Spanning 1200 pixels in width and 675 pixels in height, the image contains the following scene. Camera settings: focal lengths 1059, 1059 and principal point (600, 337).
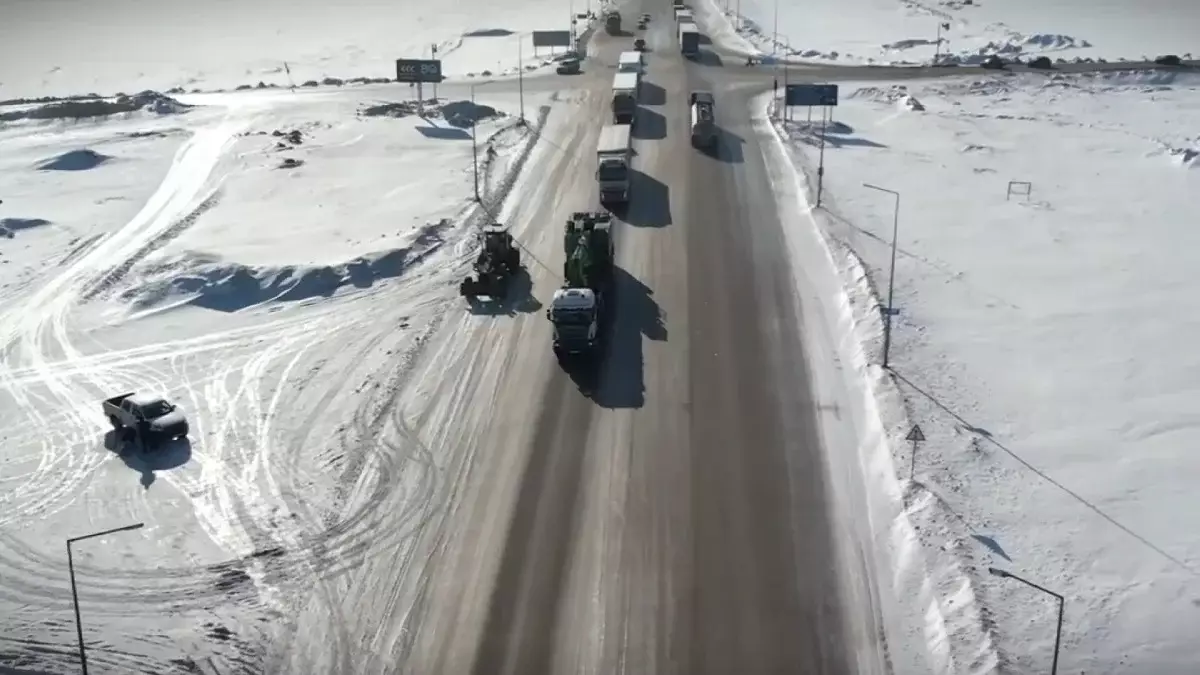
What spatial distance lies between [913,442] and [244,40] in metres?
108

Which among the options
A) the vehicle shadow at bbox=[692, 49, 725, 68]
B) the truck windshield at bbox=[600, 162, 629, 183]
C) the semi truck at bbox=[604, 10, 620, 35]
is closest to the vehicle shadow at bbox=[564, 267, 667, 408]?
the truck windshield at bbox=[600, 162, 629, 183]

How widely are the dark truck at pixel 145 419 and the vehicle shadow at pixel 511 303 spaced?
12876 mm

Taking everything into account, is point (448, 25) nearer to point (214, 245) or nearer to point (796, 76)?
point (796, 76)

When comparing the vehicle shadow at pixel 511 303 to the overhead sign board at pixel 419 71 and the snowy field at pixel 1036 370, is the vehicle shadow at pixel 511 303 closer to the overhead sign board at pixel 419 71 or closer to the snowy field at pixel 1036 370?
the snowy field at pixel 1036 370

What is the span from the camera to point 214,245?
50.2 m

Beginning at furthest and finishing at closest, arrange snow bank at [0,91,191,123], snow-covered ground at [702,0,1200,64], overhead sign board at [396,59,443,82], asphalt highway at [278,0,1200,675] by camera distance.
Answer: snow-covered ground at [702,0,1200,64] → overhead sign board at [396,59,443,82] → snow bank at [0,91,191,123] → asphalt highway at [278,0,1200,675]

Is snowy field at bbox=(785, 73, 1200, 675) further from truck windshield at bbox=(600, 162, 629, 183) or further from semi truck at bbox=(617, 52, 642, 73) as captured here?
semi truck at bbox=(617, 52, 642, 73)

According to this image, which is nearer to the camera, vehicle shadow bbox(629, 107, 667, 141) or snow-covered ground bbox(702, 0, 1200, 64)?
vehicle shadow bbox(629, 107, 667, 141)

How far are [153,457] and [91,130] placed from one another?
156ft

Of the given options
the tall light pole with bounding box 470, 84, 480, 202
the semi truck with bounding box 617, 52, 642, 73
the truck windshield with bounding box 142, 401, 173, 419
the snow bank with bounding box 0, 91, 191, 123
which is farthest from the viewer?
the semi truck with bounding box 617, 52, 642, 73

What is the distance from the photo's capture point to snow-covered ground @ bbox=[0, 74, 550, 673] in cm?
2805

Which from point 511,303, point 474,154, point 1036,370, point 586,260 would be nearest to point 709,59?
point 474,154

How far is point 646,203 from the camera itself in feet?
181

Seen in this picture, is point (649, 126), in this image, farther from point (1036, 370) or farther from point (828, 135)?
point (1036, 370)
